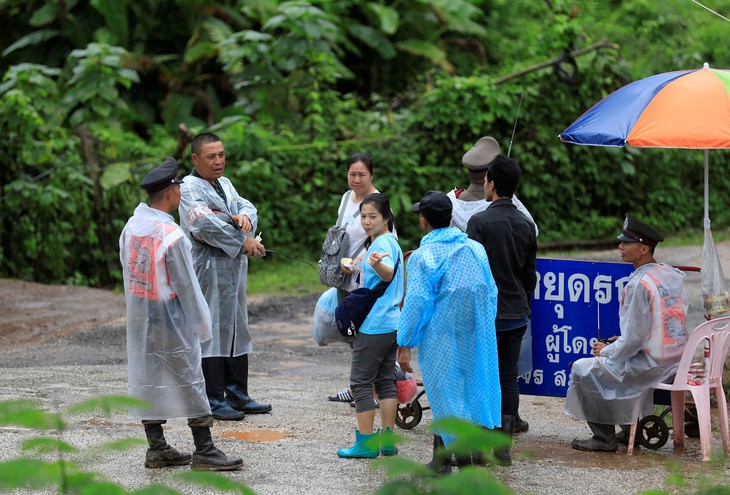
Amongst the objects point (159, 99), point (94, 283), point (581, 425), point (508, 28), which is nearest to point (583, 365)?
point (581, 425)

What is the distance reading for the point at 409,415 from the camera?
22.2 feet

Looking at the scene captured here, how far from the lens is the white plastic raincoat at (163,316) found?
5367mm

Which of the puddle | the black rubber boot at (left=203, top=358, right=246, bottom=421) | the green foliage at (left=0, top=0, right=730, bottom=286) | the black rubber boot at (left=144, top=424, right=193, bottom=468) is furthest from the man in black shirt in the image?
the green foliage at (left=0, top=0, right=730, bottom=286)

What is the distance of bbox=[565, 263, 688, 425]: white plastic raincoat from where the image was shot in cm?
593

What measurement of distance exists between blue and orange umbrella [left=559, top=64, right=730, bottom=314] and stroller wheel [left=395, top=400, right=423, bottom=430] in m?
1.97

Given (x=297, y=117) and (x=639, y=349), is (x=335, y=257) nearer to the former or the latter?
(x=639, y=349)

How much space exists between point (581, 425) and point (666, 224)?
388 inches

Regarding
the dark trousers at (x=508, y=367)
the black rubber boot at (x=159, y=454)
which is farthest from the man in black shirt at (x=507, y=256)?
the black rubber boot at (x=159, y=454)

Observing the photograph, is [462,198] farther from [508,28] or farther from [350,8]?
[508,28]

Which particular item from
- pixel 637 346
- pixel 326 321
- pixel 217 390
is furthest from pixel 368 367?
pixel 637 346

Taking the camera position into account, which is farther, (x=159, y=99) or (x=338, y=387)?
(x=159, y=99)

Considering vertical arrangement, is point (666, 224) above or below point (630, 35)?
below

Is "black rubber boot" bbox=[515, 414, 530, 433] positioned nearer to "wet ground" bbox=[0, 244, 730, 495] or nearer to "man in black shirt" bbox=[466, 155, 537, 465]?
"wet ground" bbox=[0, 244, 730, 495]

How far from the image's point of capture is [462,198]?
21.8 feet
